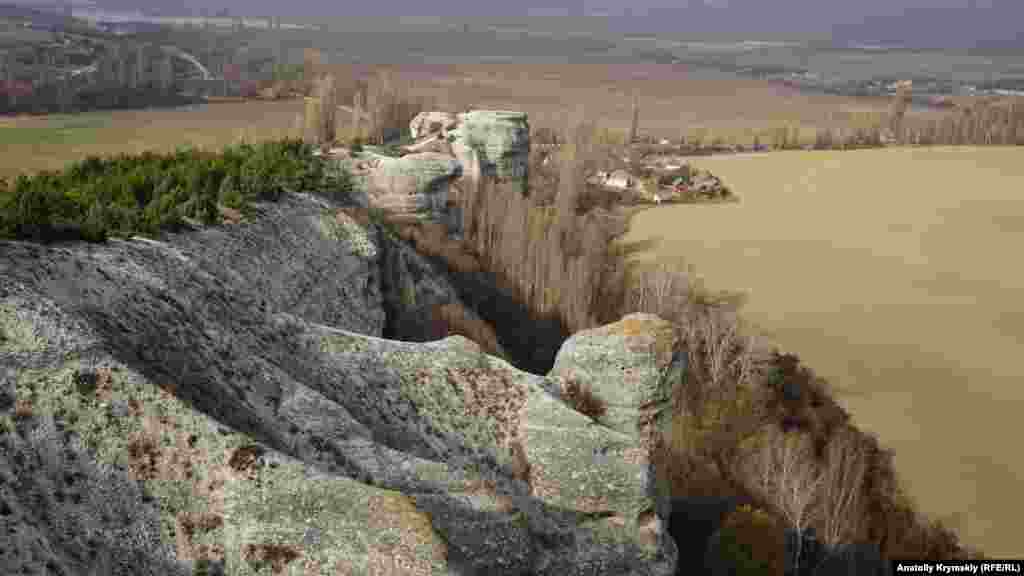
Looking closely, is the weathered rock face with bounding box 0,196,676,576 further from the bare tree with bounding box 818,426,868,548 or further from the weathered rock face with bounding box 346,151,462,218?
the weathered rock face with bounding box 346,151,462,218

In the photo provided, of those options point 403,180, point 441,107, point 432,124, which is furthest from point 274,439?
point 441,107

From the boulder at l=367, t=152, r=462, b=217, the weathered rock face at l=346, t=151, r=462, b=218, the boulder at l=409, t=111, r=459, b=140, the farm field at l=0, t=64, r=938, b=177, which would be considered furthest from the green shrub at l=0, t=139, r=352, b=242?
the farm field at l=0, t=64, r=938, b=177

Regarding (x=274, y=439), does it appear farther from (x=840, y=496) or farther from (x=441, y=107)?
(x=441, y=107)

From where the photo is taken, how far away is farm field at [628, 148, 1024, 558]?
33.7 metres

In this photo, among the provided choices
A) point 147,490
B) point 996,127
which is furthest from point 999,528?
point 996,127

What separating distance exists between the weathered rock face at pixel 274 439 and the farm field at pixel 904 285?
18267 mm

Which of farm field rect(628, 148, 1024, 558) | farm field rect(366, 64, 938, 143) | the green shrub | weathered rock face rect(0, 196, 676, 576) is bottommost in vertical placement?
farm field rect(628, 148, 1024, 558)

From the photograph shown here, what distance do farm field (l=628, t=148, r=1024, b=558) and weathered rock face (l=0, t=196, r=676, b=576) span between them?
Answer: 59.9ft

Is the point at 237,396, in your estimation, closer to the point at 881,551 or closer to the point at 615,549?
the point at 615,549

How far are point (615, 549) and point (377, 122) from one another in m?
58.6

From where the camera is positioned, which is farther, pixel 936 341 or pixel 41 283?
pixel 936 341

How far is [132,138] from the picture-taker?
203 feet

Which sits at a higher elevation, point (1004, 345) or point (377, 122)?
point (377, 122)

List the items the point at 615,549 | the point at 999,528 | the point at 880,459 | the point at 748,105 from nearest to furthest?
the point at 615,549 → the point at 999,528 → the point at 880,459 → the point at 748,105
